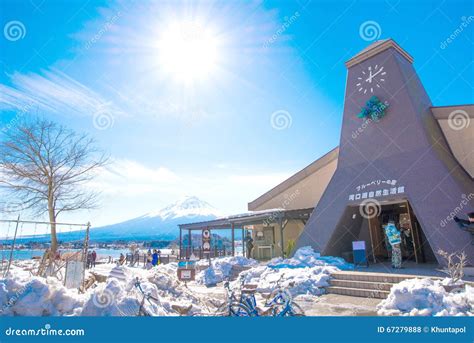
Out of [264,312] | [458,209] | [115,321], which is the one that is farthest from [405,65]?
[115,321]

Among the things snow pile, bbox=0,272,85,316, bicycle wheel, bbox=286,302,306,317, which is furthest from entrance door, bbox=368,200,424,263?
snow pile, bbox=0,272,85,316

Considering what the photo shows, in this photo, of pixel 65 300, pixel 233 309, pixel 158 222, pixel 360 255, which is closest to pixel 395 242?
pixel 360 255

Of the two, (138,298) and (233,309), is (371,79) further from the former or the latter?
(138,298)

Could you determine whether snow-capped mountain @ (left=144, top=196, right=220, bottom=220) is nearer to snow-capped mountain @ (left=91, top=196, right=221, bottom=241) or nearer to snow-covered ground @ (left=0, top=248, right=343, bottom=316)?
snow-capped mountain @ (left=91, top=196, right=221, bottom=241)

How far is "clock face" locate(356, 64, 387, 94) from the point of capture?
37.5 ft

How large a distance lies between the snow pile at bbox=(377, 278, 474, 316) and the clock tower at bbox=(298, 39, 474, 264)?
3.33 m

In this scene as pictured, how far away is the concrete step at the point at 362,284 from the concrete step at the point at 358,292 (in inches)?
5.9

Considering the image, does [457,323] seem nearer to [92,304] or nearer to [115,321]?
[115,321]

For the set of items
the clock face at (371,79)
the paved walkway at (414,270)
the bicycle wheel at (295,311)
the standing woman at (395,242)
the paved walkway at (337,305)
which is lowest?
the paved walkway at (337,305)

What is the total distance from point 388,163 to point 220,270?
25.5ft

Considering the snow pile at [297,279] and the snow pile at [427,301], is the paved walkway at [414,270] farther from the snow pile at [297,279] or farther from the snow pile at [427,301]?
the snow pile at [427,301]

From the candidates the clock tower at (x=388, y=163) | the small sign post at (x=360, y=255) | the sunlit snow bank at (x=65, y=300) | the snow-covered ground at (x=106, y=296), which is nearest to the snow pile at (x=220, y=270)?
the clock tower at (x=388, y=163)

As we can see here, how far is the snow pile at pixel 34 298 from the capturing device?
4668mm

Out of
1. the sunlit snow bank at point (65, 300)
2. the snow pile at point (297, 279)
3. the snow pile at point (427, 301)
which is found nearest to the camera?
the sunlit snow bank at point (65, 300)
